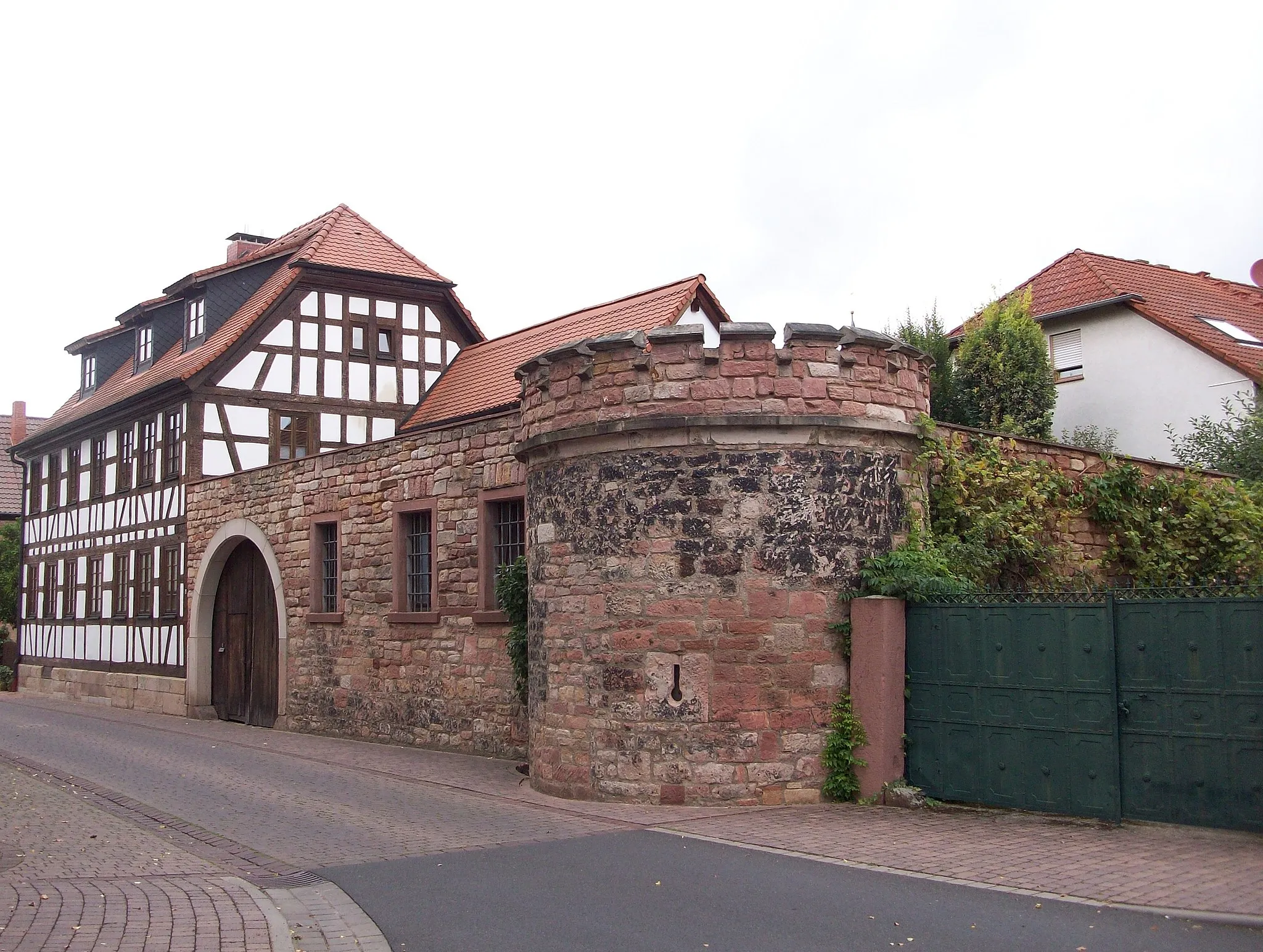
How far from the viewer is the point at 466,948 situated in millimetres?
5914

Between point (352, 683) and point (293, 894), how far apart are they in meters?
9.38

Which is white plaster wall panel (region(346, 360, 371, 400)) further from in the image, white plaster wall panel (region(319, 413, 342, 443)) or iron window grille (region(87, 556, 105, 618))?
iron window grille (region(87, 556, 105, 618))

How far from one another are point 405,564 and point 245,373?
8.92 meters

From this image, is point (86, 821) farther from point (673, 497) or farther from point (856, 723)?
point (856, 723)

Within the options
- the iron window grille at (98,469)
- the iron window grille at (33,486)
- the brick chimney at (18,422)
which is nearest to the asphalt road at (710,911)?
the iron window grille at (98,469)

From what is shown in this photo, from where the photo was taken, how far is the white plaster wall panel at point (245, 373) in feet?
74.0

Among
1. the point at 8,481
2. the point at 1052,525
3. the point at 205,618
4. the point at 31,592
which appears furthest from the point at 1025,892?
the point at 8,481

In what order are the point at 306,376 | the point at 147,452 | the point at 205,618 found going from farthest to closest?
Answer: the point at 147,452, the point at 306,376, the point at 205,618

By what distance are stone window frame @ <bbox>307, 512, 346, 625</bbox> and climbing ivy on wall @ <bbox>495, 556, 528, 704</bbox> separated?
449 cm

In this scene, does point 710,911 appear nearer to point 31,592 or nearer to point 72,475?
point 72,475

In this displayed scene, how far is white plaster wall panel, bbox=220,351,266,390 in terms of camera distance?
2256 cm

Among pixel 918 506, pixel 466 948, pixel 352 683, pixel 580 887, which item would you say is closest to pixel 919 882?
pixel 580 887

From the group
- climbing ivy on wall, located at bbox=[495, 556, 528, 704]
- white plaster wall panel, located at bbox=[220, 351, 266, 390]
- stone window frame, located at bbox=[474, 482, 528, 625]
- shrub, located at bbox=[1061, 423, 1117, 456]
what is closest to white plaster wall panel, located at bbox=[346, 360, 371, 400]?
white plaster wall panel, located at bbox=[220, 351, 266, 390]

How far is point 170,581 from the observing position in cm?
2253
